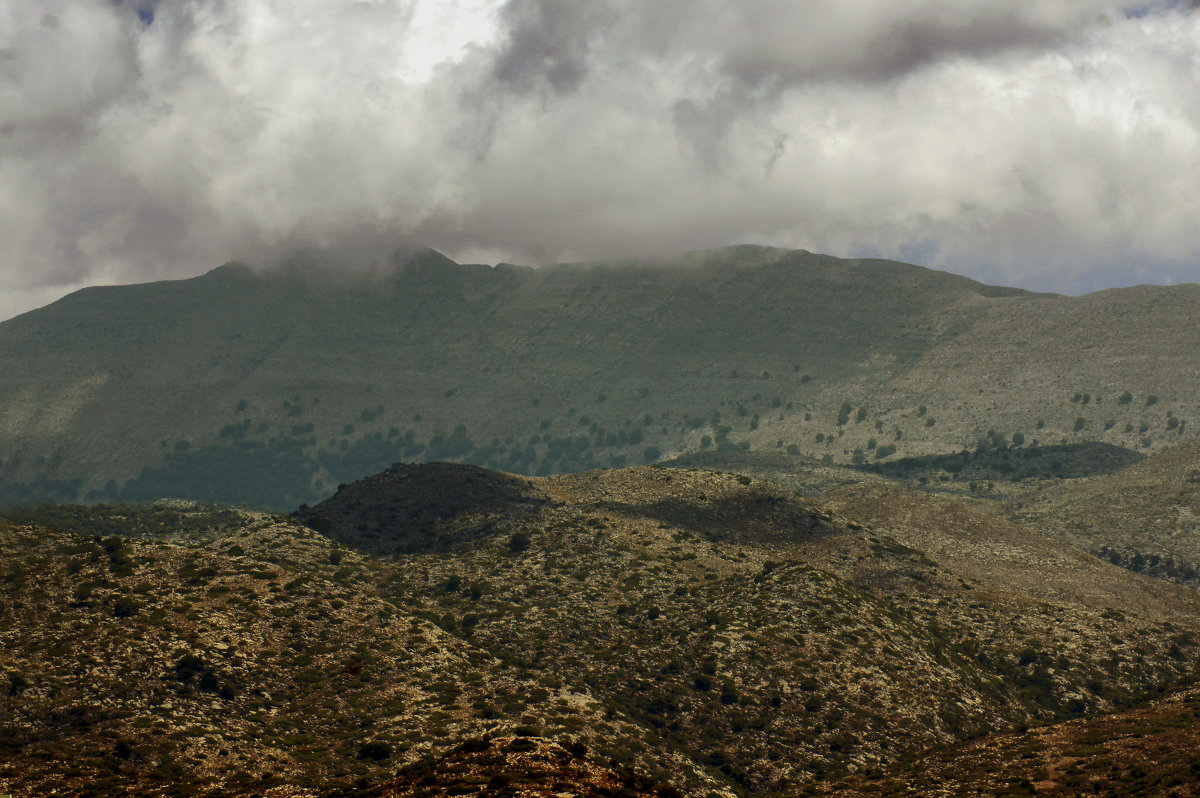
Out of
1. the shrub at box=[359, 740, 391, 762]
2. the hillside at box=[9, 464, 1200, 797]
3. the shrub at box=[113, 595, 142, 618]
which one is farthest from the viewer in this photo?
the shrub at box=[113, 595, 142, 618]

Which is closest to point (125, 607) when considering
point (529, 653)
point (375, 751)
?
point (375, 751)

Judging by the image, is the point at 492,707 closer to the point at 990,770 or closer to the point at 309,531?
the point at 990,770

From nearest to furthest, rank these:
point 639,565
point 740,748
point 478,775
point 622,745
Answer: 1. point 478,775
2. point 622,745
3. point 740,748
4. point 639,565

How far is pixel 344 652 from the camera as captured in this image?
384 ft

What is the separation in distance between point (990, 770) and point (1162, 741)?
13284mm

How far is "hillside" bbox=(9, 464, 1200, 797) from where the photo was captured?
91500 millimetres

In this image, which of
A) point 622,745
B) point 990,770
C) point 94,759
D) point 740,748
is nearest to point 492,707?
point 622,745

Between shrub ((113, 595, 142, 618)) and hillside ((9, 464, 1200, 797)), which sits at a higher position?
shrub ((113, 595, 142, 618))

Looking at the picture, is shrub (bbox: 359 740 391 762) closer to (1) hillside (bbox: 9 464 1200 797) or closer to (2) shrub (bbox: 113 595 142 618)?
(1) hillside (bbox: 9 464 1200 797)

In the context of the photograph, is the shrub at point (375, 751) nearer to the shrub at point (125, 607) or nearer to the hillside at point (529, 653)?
the hillside at point (529, 653)

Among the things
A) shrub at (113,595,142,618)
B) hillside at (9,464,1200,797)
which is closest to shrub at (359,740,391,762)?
hillside at (9,464,1200,797)

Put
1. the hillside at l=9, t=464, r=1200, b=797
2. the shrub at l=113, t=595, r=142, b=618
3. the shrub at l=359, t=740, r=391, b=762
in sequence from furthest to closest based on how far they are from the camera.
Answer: the shrub at l=113, t=595, r=142, b=618 → the shrub at l=359, t=740, r=391, b=762 → the hillside at l=9, t=464, r=1200, b=797

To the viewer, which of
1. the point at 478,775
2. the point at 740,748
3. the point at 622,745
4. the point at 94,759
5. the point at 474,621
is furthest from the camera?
the point at 474,621

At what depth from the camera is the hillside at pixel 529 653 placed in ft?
300
